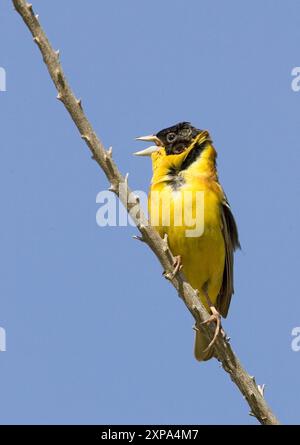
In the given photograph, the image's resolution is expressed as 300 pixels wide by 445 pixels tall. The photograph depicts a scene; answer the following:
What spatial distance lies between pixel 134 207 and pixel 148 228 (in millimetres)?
177

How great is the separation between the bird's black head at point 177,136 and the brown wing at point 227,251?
56 centimetres

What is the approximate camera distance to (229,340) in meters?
5.07

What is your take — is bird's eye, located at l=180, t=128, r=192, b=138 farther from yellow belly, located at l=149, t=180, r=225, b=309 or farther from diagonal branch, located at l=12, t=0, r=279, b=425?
diagonal branch, located at l=12, t=0, r=279, b=425

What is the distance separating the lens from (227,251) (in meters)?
6.68

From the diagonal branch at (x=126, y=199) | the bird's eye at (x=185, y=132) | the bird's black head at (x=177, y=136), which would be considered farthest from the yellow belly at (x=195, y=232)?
the diagonal branch at (x=126, y=199)

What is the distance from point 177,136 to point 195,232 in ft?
2.76

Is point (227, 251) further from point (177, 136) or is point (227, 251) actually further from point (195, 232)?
point (177, 136)

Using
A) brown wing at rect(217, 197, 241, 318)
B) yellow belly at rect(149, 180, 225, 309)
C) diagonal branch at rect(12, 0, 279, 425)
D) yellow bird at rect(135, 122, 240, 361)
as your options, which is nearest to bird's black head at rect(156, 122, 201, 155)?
yellow bird at rect(135, 122, 240, 361)

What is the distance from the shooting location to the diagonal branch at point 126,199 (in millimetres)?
3986

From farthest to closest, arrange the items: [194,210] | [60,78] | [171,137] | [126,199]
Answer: [171,137]
[194,210]
[126,199]
[60,78]

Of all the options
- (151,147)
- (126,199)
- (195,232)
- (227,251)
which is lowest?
(227,251)

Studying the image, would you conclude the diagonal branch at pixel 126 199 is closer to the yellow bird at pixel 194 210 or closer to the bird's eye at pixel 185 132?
the yellow bird at pixel 194 210

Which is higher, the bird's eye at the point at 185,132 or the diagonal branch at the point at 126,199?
the bird's eye at the point at 185,132

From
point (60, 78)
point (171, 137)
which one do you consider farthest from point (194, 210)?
point (60, 78)
